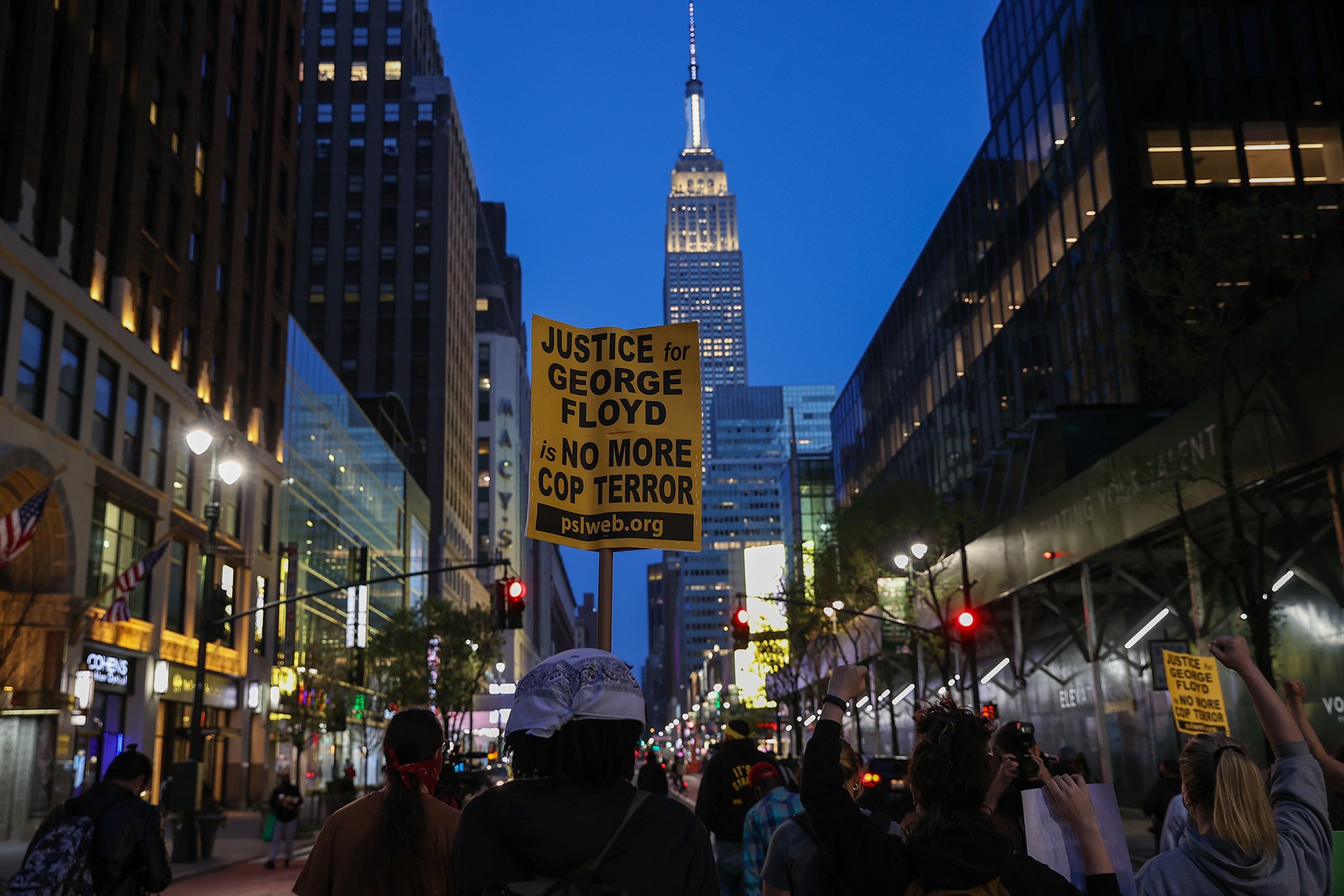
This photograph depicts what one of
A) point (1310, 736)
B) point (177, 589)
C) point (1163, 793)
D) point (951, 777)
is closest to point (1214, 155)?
point (1163, 793)

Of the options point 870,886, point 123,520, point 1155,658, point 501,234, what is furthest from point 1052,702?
point 501,234

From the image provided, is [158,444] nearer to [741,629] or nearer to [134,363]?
[134,363]

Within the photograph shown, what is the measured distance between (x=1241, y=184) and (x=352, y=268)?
93164 millimetres

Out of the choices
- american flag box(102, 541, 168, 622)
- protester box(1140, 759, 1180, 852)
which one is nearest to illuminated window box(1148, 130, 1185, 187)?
protester box(1140, 759, 1180, 852)

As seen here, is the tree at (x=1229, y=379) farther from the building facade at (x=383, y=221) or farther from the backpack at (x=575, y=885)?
the building facade at (x=383, y=221)

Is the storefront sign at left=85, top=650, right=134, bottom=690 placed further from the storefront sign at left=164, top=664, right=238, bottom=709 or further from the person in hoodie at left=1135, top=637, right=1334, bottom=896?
the person in hoodie at left=1135, top=637, right=1334, bottom=896

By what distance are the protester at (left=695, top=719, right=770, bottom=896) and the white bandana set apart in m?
6.11

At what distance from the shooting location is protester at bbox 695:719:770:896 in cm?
973

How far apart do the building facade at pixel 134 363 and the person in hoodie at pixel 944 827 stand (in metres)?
24.0

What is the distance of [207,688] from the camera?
43719 millimetres

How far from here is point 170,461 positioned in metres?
40.5

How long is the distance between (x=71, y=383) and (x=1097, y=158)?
31.7 metres

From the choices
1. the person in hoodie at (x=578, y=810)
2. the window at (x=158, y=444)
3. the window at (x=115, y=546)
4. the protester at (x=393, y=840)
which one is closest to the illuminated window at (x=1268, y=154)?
the window at (x=158, y=444)

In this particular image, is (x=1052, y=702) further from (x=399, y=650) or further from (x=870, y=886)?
(x=870, y=886)
